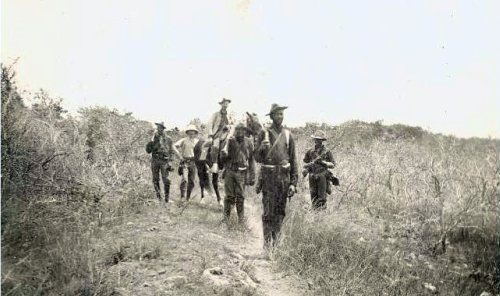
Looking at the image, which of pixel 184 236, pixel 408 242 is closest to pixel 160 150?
pixel 184 236

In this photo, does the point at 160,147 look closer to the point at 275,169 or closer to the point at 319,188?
the point at 319,188

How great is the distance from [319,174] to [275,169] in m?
2.37

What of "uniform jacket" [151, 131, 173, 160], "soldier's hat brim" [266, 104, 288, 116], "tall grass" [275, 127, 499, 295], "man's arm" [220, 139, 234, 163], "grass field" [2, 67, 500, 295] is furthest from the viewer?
"uniform jacket" [151, 131, 173, 160]

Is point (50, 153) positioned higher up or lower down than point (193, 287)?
higher up

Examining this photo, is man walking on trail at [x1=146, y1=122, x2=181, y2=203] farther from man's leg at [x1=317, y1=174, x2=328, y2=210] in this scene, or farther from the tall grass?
man's leg at [x1=317, y1=174, x2=328, y2=210]

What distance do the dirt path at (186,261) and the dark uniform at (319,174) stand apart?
68.0 inches

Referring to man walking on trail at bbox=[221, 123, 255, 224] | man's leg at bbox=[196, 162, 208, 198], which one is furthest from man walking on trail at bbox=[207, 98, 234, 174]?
man walking on trail at bbox=[221, 123, 255, 224]

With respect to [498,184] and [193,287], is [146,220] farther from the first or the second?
[498,184]

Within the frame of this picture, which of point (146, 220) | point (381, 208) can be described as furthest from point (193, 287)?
point (381, 208)

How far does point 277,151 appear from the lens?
6.61 metres

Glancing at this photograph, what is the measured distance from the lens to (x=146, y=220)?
7.62 meters

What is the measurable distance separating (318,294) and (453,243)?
10.2 feet

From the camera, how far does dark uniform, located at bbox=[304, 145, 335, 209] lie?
8711 millimetres

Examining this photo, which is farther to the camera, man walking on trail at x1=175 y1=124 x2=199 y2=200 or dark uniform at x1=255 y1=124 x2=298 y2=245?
man walking on trail at x1=175 y1=124 x2=199 y2=200
